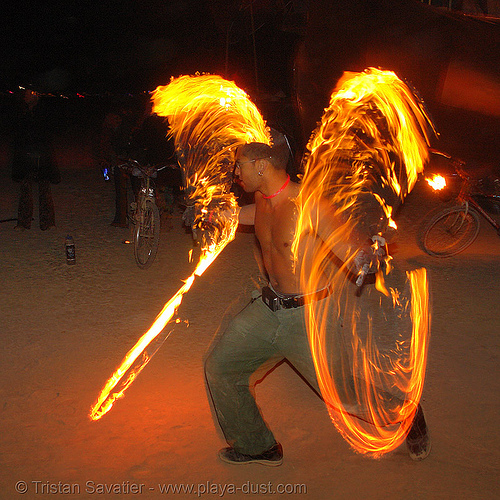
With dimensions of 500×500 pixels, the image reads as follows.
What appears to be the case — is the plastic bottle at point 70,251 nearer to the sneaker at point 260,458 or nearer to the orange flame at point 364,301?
the orange flame at point 364,301

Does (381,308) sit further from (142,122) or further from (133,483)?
(142,122)

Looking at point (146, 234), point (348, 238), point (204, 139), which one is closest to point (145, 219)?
point (146, 234)

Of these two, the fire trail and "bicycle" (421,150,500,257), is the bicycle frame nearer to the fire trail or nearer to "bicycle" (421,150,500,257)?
"bicycle" (421,150,500,257)

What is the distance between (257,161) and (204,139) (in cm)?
546

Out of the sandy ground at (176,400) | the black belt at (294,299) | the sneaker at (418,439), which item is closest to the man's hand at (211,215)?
the black belt at (294,299)

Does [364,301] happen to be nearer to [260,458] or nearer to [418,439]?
[418,439]

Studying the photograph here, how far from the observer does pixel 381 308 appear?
19.3 feet

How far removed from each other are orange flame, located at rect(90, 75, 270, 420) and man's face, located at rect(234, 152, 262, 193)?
1915mm

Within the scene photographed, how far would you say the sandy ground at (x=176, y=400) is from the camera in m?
3.15

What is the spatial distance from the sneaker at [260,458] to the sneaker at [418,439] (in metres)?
0.83

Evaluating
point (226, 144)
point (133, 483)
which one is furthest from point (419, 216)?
point (133, 483)

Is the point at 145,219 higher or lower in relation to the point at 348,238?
lower

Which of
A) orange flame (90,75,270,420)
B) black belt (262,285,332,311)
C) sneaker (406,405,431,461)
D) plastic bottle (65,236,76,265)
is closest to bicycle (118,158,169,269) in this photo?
orange flame (90,75,270,420)

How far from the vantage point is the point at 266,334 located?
3.21 m
